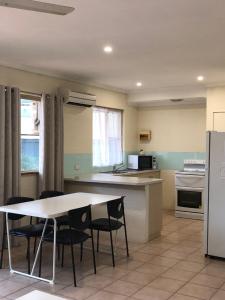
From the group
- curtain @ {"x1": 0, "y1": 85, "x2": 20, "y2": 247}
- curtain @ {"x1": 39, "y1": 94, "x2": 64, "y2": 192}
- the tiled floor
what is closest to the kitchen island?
the tiled floor

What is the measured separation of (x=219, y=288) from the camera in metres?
3.62

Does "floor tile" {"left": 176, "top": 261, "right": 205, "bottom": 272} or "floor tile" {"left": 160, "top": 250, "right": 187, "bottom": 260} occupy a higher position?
"floor tile" {"left": 160, "top": 250, "right": 187, "bottom": 260}

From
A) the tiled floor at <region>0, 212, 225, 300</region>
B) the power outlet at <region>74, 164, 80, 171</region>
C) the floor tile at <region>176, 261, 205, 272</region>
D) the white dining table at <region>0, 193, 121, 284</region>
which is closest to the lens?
the tiled floor at <region>0, 212, 225, 300</region>

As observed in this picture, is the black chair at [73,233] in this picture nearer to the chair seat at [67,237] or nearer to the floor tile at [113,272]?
the chair seat at [67,237]

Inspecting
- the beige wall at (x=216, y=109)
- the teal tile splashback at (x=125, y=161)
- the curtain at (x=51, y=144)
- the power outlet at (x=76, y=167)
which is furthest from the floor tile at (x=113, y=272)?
the beige wall at (x=216, y=109)

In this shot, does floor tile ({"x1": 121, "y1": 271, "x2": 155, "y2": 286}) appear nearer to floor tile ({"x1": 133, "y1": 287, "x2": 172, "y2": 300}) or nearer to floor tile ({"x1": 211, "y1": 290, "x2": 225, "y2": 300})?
floor tile ({"x1": 133, "y1": 287, "x2": 172, "y2": 300})

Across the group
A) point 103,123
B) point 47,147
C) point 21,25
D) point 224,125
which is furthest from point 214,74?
point 21,25

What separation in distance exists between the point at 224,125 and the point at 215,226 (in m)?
2.40

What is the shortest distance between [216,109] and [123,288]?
3.85m

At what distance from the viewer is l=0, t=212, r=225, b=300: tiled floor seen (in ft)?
11.4

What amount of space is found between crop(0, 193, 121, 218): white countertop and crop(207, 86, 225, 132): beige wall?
2.81m

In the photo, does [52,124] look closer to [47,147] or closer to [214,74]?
[47,147]

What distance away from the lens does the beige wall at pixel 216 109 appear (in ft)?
20.8

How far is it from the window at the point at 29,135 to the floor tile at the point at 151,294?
2.73 meters
